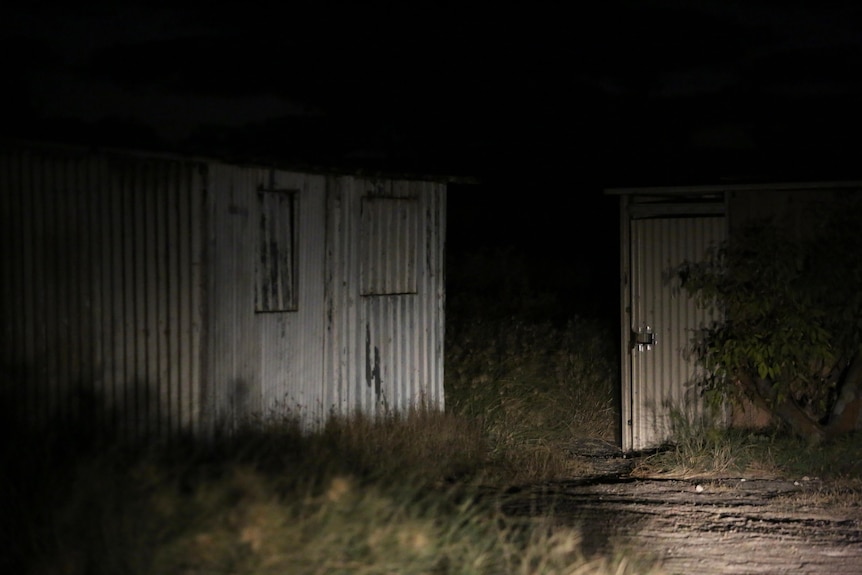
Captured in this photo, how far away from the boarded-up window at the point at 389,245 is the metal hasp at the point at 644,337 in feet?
7.45

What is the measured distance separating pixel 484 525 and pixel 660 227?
508cm

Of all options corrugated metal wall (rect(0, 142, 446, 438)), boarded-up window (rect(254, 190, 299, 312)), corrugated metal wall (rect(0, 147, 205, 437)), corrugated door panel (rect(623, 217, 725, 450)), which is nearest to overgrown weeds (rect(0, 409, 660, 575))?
corrugated metal wall (rect(0, 147, 205, 437))

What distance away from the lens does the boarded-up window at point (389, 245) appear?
34.5 feet

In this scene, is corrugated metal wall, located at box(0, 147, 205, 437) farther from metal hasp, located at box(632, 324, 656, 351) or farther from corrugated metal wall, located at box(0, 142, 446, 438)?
metal hasp, located at box(632, 324, 656, 351)

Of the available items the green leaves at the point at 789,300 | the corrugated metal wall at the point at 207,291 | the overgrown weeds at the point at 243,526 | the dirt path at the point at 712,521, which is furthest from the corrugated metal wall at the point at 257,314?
the green leaves at the point at 789,300

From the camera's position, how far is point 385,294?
10695mm

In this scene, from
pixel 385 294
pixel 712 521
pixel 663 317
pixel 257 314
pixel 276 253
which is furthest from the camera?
pixel 663 317

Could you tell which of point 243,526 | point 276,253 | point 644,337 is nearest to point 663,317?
point 644,337

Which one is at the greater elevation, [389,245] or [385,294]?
[389,245]

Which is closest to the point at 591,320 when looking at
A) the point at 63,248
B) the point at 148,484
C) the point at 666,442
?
the point at 666,442

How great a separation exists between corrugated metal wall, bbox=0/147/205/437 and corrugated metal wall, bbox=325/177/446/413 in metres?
1.66

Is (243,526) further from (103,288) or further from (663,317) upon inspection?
(663,317)

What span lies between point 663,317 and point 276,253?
3.94 metres

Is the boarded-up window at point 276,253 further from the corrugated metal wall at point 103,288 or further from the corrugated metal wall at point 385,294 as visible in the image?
the corrugated metal wall at point 103,288
